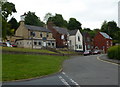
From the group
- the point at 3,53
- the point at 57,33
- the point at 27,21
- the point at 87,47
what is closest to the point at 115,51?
the point at 3,53

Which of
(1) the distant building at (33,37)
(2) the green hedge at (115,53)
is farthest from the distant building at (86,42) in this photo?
(2) the green hedge at (115,53)

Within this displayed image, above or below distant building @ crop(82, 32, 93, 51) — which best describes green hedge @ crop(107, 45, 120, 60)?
below

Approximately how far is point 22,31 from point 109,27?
5829cm

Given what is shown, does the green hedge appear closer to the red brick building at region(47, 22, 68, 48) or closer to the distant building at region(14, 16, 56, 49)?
the distant building at region(14, 16, 56, 49)

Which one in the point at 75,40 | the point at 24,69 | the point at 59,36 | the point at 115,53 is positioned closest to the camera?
the point at 24,69

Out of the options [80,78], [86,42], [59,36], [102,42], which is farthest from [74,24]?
[80,78]

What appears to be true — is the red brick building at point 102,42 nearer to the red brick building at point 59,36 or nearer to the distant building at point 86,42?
the distant building at point 86,42

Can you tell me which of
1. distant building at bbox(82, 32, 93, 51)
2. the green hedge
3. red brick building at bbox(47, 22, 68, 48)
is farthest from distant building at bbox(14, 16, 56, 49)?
the green hedge

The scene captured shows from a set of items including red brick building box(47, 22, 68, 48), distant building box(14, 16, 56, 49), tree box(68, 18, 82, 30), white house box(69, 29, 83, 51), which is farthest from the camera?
tree box(68, 18, 82, 30)

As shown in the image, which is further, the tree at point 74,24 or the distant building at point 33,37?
the tree at point 74,24

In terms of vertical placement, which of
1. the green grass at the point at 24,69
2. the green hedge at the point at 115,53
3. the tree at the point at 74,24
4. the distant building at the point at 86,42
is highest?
the tree at the point at 74,24

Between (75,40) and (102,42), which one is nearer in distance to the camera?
(75,40)

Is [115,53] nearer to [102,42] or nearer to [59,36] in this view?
[59,36]

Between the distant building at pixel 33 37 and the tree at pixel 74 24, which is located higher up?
the tree at pixel 74 24
